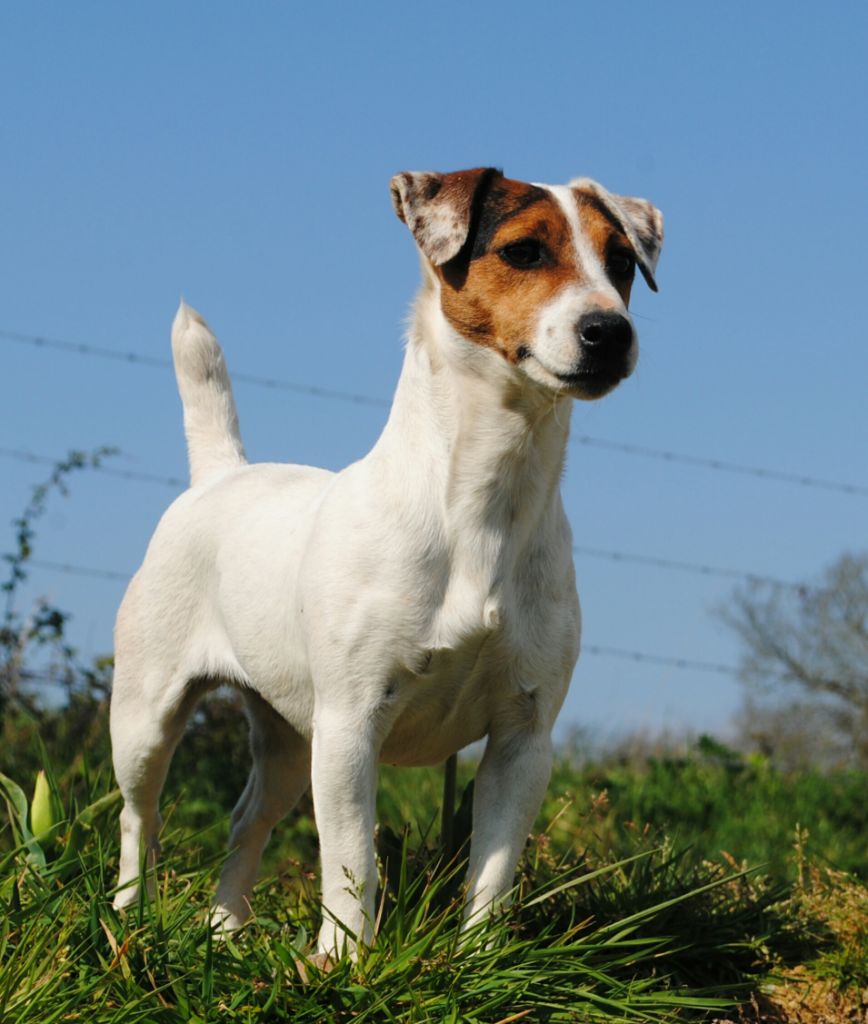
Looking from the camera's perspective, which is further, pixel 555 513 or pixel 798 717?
pixel 798 717

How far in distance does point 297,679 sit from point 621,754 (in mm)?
6242

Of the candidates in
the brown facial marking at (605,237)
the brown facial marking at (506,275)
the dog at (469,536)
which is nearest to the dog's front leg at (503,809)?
the dog at (469,536)

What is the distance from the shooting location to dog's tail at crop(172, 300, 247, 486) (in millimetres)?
5465

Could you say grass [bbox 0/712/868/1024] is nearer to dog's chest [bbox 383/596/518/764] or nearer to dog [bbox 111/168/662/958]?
dog [bbox 111/168/662/958]

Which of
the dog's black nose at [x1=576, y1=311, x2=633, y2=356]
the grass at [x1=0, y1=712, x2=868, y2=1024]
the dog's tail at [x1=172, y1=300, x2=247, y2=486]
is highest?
the dog's black nose at [x1=576, y1=311, x2=633, y2=356]

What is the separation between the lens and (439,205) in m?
3.97

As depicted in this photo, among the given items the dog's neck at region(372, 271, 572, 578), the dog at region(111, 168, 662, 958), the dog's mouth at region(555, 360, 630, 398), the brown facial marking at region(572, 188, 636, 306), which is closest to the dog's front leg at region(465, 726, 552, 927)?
the dog at region(111, 168, 662, 958)

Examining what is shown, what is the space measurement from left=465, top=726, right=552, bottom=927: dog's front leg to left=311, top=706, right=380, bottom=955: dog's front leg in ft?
1.00

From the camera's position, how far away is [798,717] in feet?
42.1

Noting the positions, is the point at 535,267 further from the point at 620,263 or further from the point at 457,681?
the point at 457,681

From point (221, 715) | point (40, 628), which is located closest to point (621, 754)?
point (221, 715)

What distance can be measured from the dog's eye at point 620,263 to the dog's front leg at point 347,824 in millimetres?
1406

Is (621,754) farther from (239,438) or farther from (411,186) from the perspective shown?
(411,186)

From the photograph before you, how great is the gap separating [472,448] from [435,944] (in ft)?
4.40
